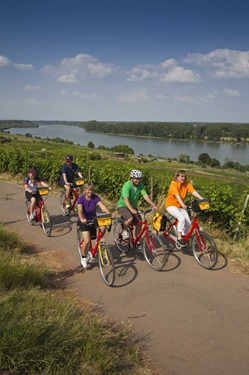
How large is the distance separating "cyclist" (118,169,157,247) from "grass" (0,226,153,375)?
2038 mm

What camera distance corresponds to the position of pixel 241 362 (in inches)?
119

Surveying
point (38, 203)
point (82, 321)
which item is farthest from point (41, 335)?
point (38, 203)

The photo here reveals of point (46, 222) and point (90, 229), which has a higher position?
point (90, 229)

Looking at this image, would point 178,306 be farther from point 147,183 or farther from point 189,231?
point 147,183

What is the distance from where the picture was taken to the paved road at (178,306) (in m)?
3.08

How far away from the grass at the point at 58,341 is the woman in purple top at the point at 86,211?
1.38 meters

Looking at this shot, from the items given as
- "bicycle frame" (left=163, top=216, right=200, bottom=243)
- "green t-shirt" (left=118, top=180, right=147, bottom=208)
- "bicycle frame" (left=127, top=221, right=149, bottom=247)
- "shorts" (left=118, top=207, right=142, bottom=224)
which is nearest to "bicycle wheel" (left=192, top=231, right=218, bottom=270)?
"bicycle frame" (left=163, top=216, right=200, bottom=243)

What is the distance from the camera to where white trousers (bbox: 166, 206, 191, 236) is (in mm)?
5324

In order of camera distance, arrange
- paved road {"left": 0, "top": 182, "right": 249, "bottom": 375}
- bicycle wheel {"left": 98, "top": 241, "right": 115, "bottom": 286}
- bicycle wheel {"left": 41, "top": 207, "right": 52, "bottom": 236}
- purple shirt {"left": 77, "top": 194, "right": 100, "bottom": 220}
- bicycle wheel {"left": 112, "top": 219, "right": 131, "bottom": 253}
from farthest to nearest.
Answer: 1. bicycle wheel {"left": 41, "top": 207, "right": 52, "bottom": 236}
2. bicycle wheel {"left": 112, "top": 219, "right": 131, "bottom": 253}
3. purple shirt {"left": 77, "top": 194, "right": 100, "bottom": 220}
4. bicycle wheel {"left": 98, "top": 241, "right": 115, "bottom": 286}
5. paved road {"left": 0, "top": 182, "right": 249, "bottom": 375}

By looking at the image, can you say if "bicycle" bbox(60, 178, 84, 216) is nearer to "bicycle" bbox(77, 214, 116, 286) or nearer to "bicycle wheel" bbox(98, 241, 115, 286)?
"bicycle" bbox(77, 214, 116, 286)

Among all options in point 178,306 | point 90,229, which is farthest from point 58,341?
point 90,229

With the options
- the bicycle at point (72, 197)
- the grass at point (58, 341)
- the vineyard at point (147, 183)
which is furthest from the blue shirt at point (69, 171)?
the grass at point (58, 341)

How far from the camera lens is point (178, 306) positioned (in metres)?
4.00

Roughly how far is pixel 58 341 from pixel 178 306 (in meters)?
2.03
